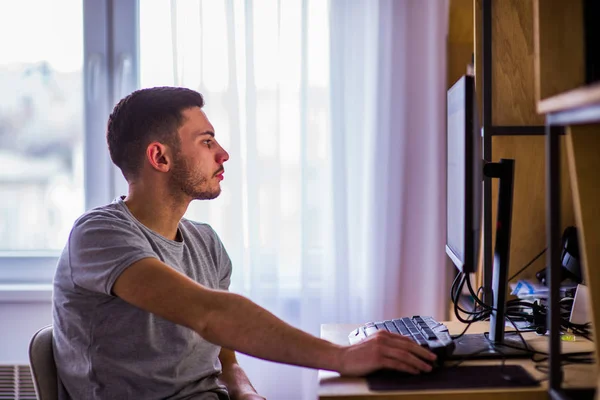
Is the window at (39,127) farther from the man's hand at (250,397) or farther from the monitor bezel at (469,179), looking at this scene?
the monitor bezel at (469,179)

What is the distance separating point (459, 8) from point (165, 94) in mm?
1270

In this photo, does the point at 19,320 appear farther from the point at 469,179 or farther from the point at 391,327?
the point at 469,179

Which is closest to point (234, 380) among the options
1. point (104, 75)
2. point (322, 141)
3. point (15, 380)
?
point (322, 141)

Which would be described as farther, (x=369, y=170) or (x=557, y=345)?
(x=369, y=170)

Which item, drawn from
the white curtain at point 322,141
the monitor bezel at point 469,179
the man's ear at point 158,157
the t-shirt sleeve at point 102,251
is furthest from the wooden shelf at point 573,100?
the white curtain at point 322,141

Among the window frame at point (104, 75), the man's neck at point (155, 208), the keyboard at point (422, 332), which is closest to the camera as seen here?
the keyboard at point (422, 332)

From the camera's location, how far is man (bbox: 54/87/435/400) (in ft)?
4.07

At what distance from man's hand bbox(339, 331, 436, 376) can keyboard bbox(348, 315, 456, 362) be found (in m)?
0.05

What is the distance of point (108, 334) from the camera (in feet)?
4.71

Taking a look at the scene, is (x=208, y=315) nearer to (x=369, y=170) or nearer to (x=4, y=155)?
(x=369, y=170)

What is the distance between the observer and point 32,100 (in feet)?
8.88

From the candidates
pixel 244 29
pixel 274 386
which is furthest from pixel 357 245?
pixel 244 29

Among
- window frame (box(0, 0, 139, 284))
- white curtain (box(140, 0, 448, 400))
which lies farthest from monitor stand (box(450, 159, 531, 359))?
window frame (box(0, 0, 139, 284))

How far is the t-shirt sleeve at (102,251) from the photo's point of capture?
1.33 metres
